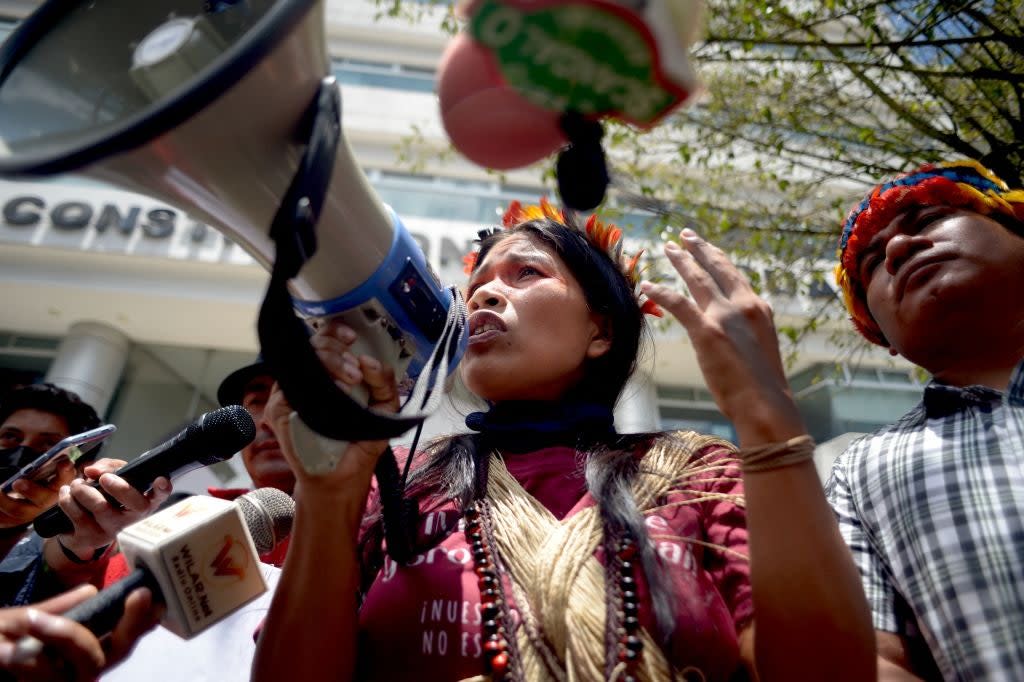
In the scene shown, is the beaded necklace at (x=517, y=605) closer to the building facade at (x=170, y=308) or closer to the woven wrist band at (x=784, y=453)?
the woven wrist band at (x=784, y=453)

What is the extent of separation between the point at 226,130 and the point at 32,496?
1.71 m

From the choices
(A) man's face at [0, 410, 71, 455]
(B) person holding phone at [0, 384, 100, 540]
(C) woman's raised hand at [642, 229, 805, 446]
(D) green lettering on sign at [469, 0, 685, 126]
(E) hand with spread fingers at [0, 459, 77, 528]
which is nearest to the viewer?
(D) green lettering on sign at [469, 0, 685, 126]

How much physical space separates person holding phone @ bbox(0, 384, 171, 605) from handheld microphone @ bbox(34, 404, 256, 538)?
19mm

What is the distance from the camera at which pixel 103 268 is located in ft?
27.1

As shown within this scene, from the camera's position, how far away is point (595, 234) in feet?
6.45

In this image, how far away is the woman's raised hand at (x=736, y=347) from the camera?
3.12 ft

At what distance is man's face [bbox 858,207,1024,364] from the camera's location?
1535 millimetres

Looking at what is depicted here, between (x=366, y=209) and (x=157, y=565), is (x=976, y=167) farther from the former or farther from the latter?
(x=157, y=565)

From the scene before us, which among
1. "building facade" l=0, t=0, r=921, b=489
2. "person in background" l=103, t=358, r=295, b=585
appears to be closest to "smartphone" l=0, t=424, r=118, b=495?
"person in background" l=103, t=358, r=295, b=585

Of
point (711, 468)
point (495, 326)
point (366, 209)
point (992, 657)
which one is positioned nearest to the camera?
point (366, 209)

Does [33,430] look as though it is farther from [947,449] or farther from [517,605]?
[947,449]

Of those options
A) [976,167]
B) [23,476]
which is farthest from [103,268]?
[976,167]

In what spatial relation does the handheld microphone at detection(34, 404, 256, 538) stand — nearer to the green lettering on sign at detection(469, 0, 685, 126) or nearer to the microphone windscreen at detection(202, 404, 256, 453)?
the microphone windscreen at detection(202, 404, 256, 453)

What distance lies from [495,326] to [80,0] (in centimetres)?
95
